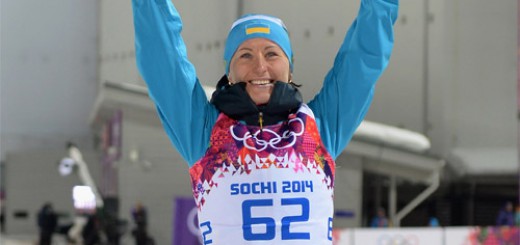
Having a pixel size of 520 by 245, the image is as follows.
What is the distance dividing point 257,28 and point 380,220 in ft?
30.9

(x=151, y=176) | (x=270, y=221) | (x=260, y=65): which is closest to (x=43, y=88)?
(x=151, y=176)

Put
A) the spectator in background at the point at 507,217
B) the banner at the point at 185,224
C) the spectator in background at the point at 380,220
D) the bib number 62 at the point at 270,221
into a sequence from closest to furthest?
the bib number 62 at the point at 270,221 → the banner at the point at 185,224 → the spectator in background at the point at 380,220 → the spectator in background at the point at 507,217

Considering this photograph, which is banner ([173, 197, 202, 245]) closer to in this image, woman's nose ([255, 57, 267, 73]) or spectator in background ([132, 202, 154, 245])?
spectator in background ([132, 202, 154, 245])

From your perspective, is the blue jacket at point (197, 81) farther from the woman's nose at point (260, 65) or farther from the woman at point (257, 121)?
the woman's nose at point (260, 65)

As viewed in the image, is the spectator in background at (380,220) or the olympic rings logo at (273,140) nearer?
the olympic rings logo at (273,140)

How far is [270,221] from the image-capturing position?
1.99m

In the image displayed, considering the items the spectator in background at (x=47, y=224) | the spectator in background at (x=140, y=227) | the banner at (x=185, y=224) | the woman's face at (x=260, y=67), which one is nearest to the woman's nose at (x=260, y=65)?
the woman's face at (x=260, y=67)

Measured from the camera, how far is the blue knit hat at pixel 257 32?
6.86ft

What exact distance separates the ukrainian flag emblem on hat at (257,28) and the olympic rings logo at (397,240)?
5662 millimetres

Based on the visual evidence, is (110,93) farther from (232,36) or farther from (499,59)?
(232,36)

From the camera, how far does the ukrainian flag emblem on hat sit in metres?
2.09

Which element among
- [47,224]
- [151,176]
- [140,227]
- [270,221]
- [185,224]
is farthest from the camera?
[47,224]

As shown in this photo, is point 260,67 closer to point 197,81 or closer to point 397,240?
point 197,81

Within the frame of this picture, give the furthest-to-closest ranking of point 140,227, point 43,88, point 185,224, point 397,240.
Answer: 1. point 43,88
2. point 140,227
3. point 397,240
4. point 185,224
